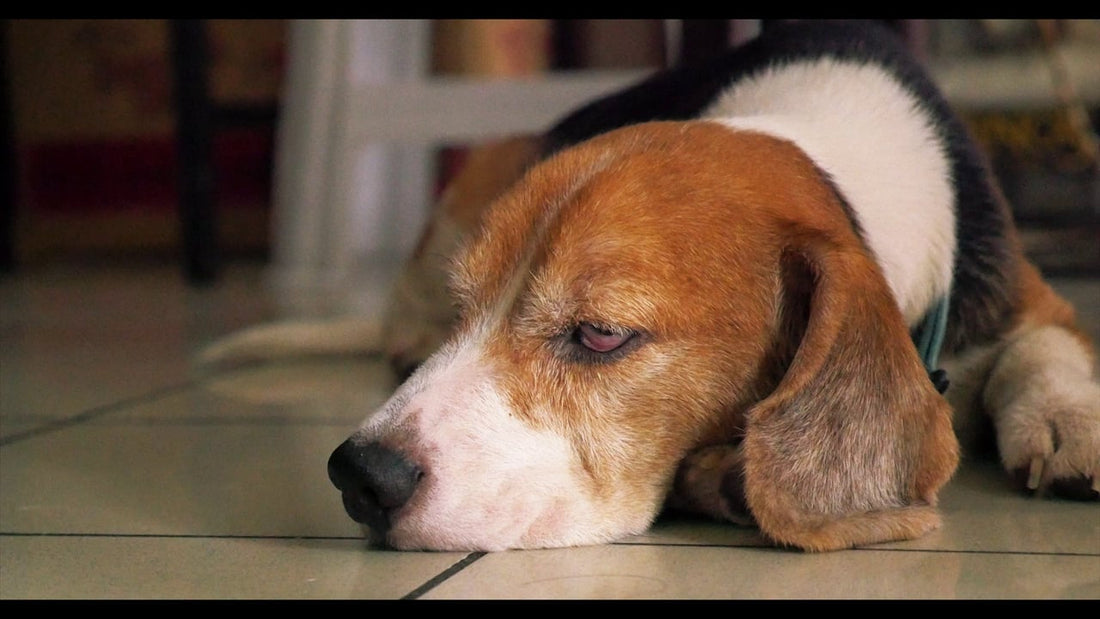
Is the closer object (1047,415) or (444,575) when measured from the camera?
(444,575)

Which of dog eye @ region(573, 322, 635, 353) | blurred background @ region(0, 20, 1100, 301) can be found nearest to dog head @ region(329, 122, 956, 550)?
dog eye @ region(573, 322, 635, 353)

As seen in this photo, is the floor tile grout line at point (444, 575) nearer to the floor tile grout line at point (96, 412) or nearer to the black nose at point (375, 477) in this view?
the black nose at point (375, 477)

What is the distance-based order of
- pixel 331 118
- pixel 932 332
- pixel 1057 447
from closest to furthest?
1. pixel 1057 447
2. pixel 932 332
3. pixel 331 118

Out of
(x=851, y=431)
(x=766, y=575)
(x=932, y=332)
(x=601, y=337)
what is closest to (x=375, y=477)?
(x=601, y=337)

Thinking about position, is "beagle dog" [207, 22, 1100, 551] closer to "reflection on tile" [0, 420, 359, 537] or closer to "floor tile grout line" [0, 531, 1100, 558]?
"floor tile grout line" [0, 531, 1100, 558]

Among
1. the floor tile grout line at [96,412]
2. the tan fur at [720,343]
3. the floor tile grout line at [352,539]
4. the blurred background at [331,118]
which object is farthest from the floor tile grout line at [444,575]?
the blurred background at [331,118]

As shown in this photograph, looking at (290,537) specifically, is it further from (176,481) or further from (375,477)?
(176,481)

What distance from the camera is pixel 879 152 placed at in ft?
6.15

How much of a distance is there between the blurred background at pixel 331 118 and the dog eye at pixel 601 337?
5.26ft

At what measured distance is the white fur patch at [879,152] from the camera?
69.6 inches

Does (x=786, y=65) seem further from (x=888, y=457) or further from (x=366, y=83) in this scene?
(x=366, y=83)

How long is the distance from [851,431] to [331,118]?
313cm

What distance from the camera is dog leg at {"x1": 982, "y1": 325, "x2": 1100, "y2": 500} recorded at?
1589mm

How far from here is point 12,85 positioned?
22.6 ft
